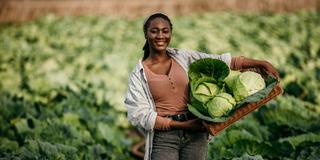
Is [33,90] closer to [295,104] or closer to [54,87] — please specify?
[54,87]

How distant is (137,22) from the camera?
14383 millimetres

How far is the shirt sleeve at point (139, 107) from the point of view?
10.9 feet

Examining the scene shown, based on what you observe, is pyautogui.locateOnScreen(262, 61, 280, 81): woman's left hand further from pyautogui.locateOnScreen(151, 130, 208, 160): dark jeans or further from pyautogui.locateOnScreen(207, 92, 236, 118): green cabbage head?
pyautogui.locateOnScreen(151, 130, 208, 160): dark jeans

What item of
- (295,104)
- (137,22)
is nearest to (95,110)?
(295,104)

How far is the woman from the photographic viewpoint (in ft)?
11.1

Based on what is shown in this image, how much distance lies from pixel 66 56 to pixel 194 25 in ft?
14.0

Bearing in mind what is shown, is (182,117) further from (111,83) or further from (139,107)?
(111,83)

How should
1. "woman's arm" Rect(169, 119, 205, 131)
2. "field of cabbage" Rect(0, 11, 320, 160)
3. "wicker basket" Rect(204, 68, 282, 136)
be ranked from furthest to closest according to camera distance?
"field of cabbage" Rect(0, 11, 320, 160) → "woman's arm" Rect(169, 119, 205, 131) → "wicker basket" Rect(204, 68, 282, 136)

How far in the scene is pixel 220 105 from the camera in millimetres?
3223

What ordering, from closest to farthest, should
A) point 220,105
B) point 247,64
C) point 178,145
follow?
point 220,105, point 178,145, point 247,64

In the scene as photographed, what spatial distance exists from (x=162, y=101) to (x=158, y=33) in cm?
46

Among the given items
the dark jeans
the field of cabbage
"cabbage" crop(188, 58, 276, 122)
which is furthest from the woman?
the field of cabbage

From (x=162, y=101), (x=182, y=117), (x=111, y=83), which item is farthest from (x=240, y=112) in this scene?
(x=111, y=83)

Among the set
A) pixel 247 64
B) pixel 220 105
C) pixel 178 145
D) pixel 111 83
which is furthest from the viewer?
pixel 111 83
